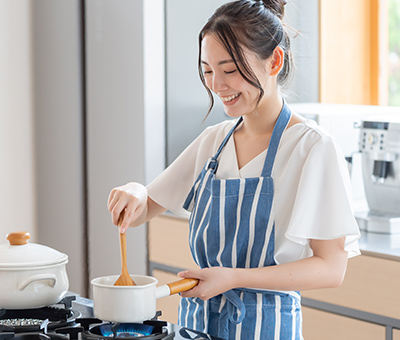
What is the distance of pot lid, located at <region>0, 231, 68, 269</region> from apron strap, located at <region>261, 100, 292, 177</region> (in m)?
0.43

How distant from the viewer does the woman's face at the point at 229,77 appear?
1269 millimetres

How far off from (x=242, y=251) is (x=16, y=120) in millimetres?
1991

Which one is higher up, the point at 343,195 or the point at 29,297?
the point at 343,195

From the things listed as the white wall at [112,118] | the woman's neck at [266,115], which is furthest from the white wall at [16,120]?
the woman's neck at [266,115]

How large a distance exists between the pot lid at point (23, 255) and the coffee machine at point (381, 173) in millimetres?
1375

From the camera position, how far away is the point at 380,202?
2.34 m

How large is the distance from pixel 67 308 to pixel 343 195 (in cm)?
55

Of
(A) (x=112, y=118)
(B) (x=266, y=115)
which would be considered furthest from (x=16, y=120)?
(B) (x=266, y=115)

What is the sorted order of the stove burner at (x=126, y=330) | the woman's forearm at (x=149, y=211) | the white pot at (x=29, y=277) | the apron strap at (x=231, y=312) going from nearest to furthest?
the stove burner at (x=126, y=330)
the white pot at (x=29, y=277)
the apron strap at (x=231, y=312)
the woman's forearm at (x=149, y=211)

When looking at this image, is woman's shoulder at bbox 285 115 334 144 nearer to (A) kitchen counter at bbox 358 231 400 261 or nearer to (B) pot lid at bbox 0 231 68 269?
(B) pot lid at bbox 0 231 68 269

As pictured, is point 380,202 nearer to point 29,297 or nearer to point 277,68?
point 277,68

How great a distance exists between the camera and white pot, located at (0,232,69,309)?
1134 millimetres

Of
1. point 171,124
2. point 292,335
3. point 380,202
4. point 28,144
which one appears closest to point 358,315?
point 380,202

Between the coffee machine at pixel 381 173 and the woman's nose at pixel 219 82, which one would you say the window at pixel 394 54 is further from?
the woman's nose at pixel 219 82
